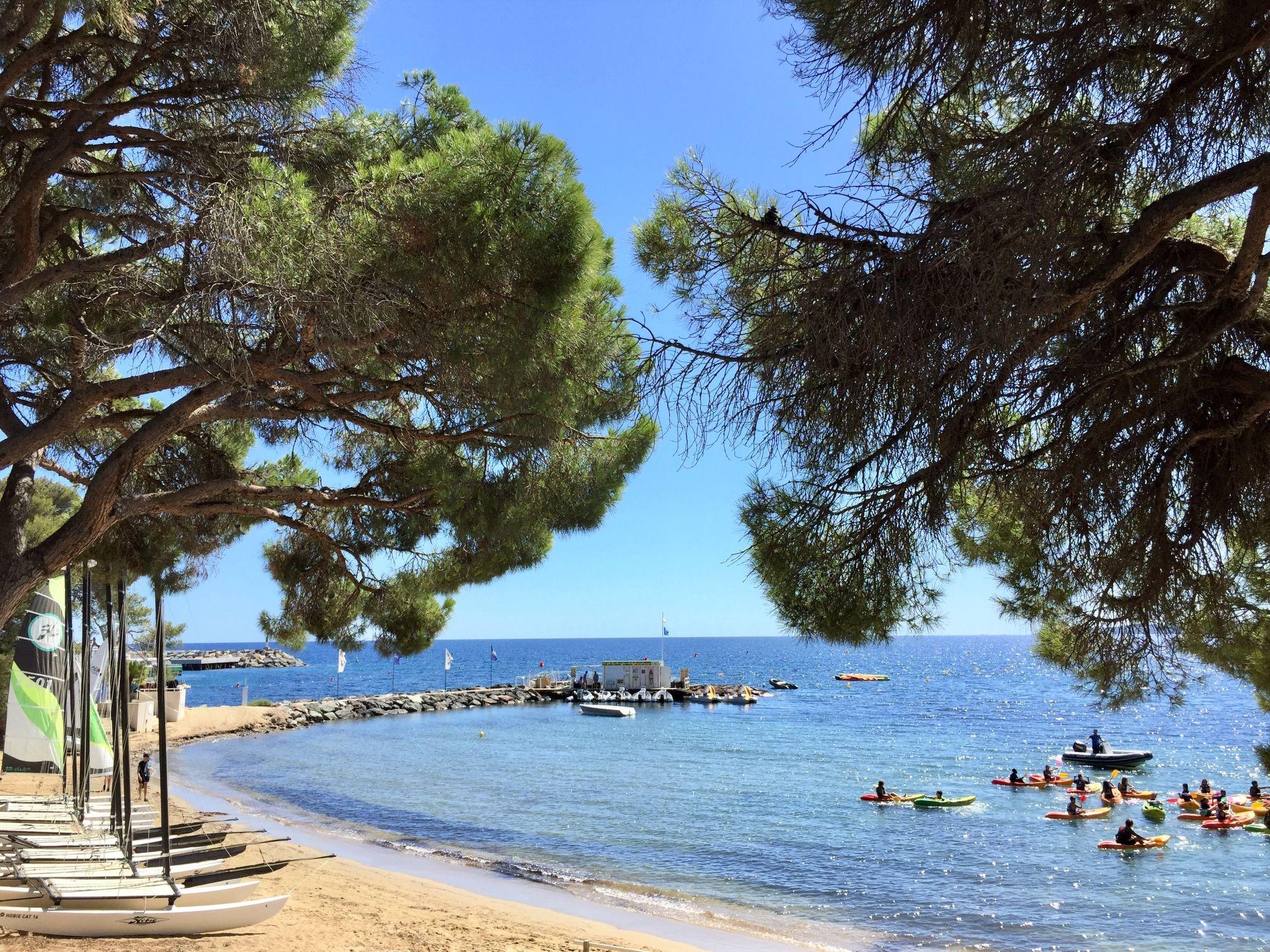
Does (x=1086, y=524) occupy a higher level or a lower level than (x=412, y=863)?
higher

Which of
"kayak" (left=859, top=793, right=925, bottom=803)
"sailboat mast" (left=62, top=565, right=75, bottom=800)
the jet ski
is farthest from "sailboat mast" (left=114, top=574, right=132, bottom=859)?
the jet ski

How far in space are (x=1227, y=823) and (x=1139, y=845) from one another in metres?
3.33

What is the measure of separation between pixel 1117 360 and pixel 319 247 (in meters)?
3.94

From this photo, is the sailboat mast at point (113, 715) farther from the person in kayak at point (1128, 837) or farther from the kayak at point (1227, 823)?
the kayak at point (1227, 823)

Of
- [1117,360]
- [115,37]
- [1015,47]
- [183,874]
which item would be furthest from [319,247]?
[183,874]

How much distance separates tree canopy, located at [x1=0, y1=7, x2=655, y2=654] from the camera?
5.14 metres

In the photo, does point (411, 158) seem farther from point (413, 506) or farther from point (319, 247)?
point (413, 506)

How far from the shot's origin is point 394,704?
51188 mm

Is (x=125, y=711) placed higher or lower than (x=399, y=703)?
A: higher

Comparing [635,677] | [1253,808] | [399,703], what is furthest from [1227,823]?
[399,703]

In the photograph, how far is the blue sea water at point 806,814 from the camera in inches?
534

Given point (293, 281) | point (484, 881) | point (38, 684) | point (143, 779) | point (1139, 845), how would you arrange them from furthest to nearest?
point (143, 779) < point (1139, 845) < point (484, 881) < point (38, 684) < point (293, 281)

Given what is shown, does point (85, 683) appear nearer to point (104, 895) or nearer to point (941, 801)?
point (104, 895)

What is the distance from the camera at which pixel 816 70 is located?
388cm
